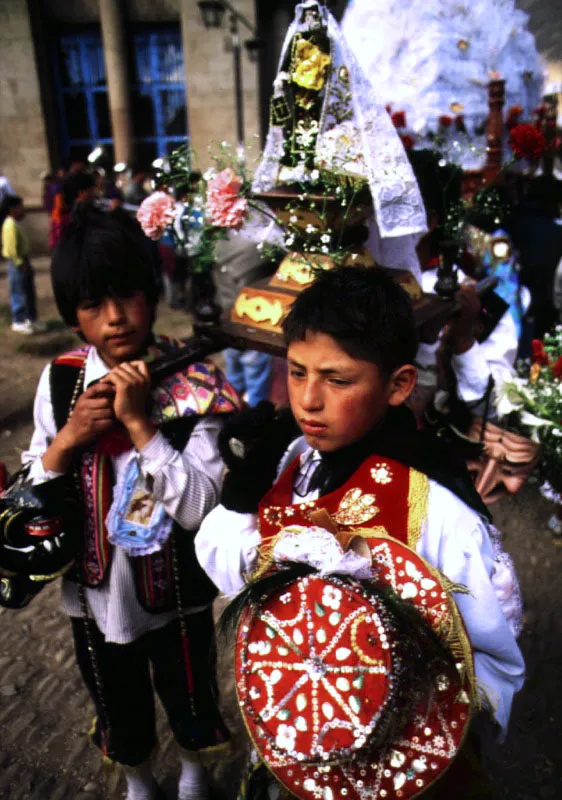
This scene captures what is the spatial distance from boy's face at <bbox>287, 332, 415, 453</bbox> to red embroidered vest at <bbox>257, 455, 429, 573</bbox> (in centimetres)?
10

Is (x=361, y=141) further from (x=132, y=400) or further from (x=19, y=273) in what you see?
(x=19, y=273)

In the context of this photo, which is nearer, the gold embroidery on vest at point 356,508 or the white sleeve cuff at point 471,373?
the gold embroidery on vest at point 356,508

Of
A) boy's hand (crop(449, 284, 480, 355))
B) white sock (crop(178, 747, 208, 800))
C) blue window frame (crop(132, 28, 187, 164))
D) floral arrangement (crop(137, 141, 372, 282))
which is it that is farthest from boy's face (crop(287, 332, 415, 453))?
blue window frame (crop(132, 28, 187, 164))

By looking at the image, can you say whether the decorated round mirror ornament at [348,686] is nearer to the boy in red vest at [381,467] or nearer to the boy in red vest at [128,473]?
the boy in red vest at [381,467]

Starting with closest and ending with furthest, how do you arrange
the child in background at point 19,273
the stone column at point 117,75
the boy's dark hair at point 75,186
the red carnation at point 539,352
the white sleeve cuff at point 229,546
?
the white sleeve cuff at point 229,546
the red carnation at point 539,352
the boy's dark hair at point 75,186
the child in background at point 19,273
the stone column at point 117,75

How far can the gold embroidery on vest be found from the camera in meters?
1.32

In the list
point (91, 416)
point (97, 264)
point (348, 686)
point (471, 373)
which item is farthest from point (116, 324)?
point (471, 373)

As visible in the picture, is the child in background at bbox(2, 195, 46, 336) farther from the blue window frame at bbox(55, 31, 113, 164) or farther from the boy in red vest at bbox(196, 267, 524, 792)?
the boy in red vest at bbox(196, 267, 524, 792)

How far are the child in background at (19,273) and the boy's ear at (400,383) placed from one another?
308 inches

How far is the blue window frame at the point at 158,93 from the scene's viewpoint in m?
13.9

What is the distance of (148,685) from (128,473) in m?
0.86

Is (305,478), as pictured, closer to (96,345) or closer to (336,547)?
(336,547)

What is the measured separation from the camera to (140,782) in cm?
222

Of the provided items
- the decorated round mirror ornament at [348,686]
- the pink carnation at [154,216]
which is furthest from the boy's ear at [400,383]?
the pink carnation at [154,216]
